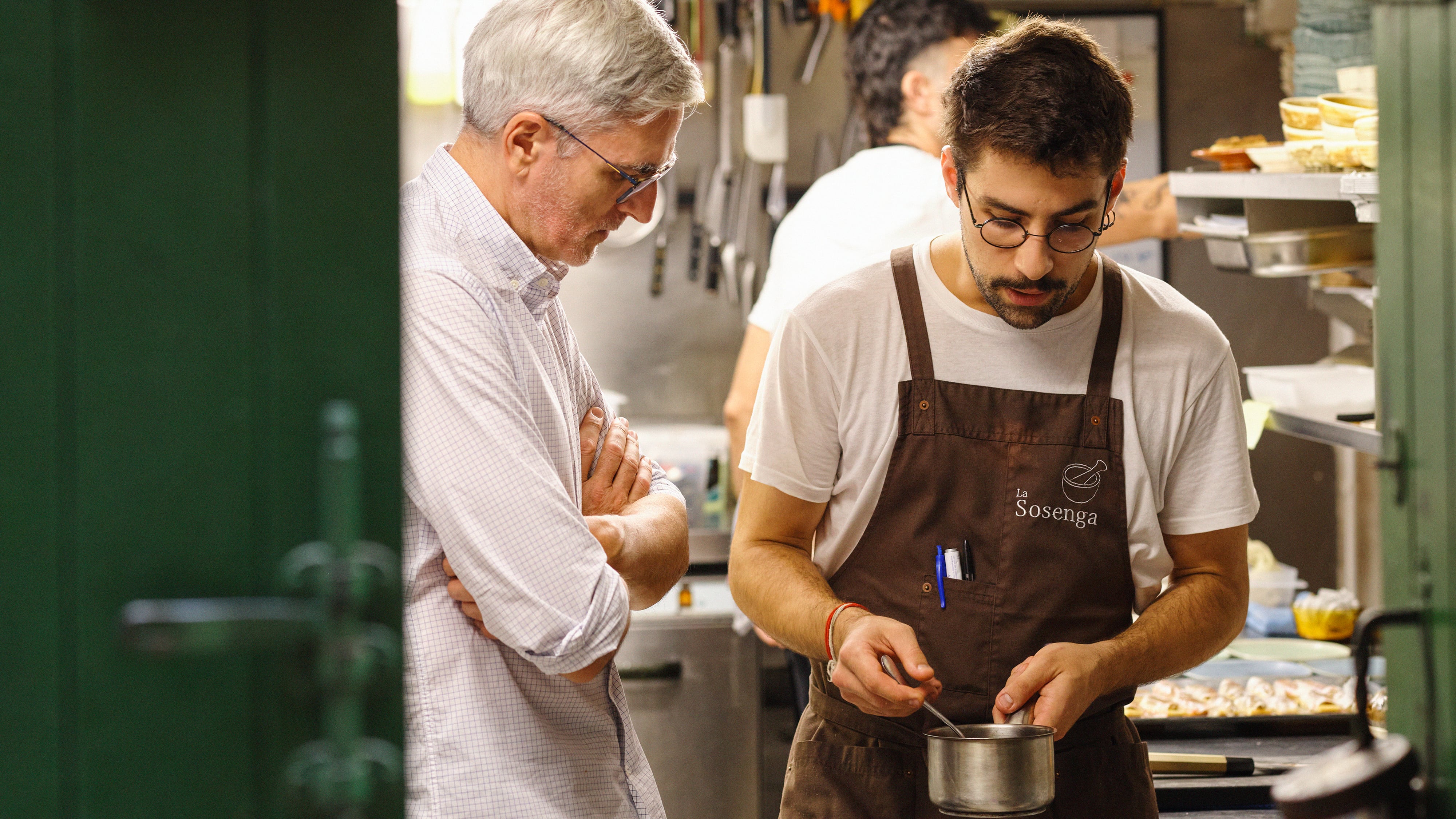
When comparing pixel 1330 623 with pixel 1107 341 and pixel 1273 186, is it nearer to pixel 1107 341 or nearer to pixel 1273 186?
pixel 1273 186

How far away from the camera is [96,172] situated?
2.36ft

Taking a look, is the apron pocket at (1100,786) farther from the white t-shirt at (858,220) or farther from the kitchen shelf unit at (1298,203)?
the white t-shirt at (858,220)

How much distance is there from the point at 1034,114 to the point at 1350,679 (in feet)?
4.99

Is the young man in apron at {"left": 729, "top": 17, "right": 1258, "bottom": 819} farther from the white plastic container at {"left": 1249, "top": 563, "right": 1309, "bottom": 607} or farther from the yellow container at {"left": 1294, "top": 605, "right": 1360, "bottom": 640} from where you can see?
the white plastic container at {"left": 1249, "top": 563, "right": 1309, "bottom": 607}

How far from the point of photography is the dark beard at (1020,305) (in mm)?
1708

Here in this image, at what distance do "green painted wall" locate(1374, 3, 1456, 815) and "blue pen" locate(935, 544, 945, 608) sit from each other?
2.93ft

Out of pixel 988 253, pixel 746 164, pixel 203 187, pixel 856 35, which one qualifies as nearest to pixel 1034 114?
pixel 988 253

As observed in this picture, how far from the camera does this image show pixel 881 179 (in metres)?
2.69

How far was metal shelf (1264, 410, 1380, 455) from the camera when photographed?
2.27 meters

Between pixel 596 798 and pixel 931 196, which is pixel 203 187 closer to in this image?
pixel 596 798

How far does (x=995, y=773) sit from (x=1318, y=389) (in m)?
1.54

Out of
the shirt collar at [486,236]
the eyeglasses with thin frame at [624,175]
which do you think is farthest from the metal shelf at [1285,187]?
the shirt collar at [486,236]

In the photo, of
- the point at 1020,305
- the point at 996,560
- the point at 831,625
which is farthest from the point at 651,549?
the point at 1020,305

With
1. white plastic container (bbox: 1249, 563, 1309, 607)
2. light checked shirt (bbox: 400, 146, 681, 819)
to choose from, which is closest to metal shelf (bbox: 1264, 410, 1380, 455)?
white plastic container (bbox: 1249, 563, 1309, 607)
